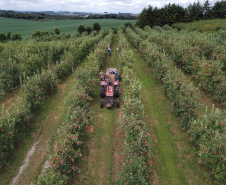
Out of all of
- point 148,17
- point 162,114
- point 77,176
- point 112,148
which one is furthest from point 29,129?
point 148,17

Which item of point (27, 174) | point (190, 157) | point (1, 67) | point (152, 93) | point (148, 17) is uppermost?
point (148, 17)

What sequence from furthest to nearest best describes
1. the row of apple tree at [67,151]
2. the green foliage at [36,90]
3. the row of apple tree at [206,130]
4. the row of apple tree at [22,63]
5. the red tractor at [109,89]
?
the row of apple tree at [22,63]
the red tractor at [109,89]
the green foliage at [36,90]
the row of apple tree at [206,130]
the row of apple tree at [67,151]

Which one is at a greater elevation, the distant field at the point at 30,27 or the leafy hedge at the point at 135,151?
the distant field at the point at 30,27

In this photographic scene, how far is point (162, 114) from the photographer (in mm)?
10383

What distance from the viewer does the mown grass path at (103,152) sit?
21.2ft

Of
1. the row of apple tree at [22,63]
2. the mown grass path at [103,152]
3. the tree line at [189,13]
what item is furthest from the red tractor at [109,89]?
the tree line at [189,13]

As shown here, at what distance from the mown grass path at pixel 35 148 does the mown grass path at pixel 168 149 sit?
549cm

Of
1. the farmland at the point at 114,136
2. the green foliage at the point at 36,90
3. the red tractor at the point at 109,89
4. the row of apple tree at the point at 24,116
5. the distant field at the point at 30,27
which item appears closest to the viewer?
the farmland at the point at 114,136

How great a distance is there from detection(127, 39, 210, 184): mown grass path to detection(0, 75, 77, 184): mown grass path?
5.49 m

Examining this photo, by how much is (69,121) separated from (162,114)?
653 cm

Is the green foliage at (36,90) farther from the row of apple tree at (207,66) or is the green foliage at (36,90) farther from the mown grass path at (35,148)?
the row of apple tree at (207,66)

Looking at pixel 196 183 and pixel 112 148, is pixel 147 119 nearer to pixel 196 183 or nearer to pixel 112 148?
pixel 112 148

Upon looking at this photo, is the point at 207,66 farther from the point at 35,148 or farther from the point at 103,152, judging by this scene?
the point at 35,148

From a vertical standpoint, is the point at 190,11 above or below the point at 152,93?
above
